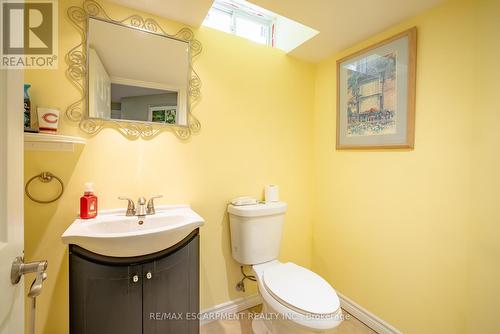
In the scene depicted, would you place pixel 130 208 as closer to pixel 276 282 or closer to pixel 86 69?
pixel 86 69

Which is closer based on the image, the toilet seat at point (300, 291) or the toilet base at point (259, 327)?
the toilet seat at point (300, 291)

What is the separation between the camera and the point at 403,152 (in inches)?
54.9

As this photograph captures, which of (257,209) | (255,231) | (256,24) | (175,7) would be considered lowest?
(255,231)

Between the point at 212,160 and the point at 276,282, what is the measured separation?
2.79ft

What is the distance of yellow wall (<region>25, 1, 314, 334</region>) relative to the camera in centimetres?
117

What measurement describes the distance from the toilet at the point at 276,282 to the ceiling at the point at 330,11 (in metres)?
1.21

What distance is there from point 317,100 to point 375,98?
1.78ft

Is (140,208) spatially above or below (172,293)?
above

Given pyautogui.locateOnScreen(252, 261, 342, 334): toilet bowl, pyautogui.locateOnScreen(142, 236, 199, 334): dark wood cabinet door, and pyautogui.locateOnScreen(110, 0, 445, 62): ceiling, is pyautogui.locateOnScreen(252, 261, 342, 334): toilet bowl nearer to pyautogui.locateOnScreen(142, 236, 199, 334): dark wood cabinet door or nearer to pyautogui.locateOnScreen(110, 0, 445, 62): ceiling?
pyautogui.locateOnScreen(142, 236, 199, 334): dark wood cabinet door

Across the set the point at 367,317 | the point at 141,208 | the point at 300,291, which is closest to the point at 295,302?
the point at 300,291

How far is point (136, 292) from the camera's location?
100 cm

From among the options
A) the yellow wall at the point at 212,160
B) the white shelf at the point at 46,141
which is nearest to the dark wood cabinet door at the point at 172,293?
the yellow wall at the point at 212,160

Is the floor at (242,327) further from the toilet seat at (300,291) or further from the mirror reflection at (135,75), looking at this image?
the mirror reflection at (135,75)

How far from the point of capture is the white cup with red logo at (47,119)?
1.07m
